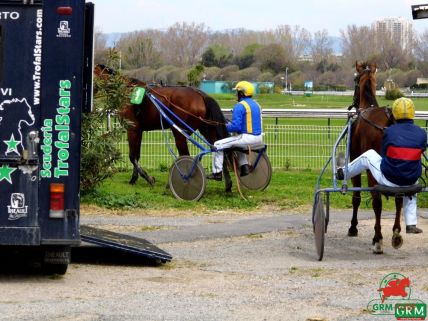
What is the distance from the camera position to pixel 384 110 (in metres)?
14.0

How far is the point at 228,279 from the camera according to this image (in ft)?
37.4

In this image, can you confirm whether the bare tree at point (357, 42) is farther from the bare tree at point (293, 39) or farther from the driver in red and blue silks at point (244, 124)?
the driver in red and blue silks at point (244, 124)

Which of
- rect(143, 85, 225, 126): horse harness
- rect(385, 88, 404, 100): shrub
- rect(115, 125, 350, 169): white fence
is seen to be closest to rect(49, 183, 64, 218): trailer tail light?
rect(143, 85, 225, 126): horse harness

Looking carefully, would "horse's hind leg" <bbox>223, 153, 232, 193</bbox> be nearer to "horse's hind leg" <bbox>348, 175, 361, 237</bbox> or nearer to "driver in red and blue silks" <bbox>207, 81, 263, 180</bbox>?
"driver in red and blue silks" <bbox>207, 81, 263, 180</bbox>

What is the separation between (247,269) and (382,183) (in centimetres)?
194

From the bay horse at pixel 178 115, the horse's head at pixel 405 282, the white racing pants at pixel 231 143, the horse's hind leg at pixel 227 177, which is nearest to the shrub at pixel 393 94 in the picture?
the bay horse at pixel 178 115

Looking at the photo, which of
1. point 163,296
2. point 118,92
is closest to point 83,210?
point 118,92

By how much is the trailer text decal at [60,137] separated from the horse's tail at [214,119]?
8550mm

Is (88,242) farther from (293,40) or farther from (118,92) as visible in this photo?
(293,40)

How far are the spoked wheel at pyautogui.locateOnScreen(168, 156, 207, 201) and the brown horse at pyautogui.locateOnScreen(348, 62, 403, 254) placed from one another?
139 inches

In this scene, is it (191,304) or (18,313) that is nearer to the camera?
(18,313)

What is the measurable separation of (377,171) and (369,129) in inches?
51.0

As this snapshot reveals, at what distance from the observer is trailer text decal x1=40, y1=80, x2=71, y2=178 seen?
34.4ft

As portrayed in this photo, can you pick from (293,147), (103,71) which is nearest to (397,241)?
(103,71)
